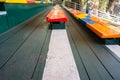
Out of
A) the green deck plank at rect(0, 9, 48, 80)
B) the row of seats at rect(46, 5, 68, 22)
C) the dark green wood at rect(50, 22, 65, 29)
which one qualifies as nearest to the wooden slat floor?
the green deck plank at rect(0, 9, 48, 80)

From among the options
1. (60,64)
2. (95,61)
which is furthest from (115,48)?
(60,64)

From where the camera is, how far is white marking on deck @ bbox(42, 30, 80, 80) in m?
1.11

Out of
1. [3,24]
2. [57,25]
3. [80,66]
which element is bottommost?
[80,66]

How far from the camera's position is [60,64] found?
51.6 inches

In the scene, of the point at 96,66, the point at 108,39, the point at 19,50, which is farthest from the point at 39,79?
the point at 108,39

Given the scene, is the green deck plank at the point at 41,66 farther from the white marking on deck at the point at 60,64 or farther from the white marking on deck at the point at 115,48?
the white marking on deck at the point at 115,48

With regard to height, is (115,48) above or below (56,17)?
below

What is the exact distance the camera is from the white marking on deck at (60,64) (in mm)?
1106

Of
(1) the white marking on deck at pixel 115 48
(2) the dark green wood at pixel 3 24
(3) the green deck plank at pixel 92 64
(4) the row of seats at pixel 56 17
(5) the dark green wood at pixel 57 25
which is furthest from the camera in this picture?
(5) the dark green wood at pixel 57 25

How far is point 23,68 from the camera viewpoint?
123 cm

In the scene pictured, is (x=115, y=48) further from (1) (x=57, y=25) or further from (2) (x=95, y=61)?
(1) (x=57, y=25)

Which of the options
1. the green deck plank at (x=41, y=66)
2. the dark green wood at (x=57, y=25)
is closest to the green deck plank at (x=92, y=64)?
the green deck plank at (x=41, y=66)

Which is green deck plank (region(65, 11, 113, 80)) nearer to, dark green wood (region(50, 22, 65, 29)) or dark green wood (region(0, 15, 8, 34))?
dark green wood (region(50, 22, 65, 29))

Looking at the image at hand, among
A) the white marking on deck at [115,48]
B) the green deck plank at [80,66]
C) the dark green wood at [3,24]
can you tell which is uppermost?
the dark green wood at [3,24]
